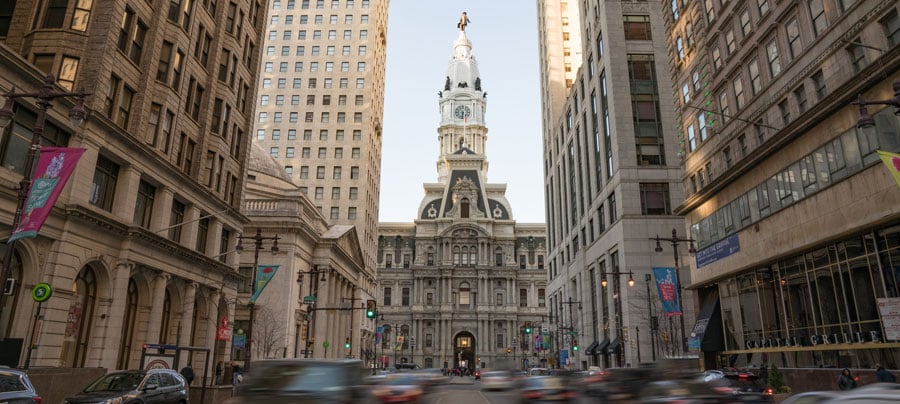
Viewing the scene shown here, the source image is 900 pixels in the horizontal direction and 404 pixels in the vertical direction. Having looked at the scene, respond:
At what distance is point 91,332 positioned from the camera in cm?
2638

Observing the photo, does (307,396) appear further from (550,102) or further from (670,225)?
(550,102)

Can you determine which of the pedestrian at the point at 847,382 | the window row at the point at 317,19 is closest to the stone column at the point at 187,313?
the pedestrian at the point at 847,382

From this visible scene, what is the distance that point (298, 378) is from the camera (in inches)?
464

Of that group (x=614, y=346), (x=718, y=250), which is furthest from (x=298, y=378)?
(x=614, y=346)

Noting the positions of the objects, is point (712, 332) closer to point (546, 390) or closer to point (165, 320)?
point (546, 390)

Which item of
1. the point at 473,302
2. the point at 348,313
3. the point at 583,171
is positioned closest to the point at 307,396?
the point at 583,171

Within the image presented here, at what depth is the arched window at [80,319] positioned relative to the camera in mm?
25078

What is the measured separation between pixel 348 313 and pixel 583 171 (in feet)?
113

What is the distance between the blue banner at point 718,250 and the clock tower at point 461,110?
11497cm

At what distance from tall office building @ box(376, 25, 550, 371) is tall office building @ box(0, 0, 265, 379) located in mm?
71093

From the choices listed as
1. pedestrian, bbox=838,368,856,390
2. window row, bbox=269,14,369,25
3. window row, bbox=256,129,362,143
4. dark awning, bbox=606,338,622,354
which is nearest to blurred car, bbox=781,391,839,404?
pedestrian, bbox=838,368,856,390

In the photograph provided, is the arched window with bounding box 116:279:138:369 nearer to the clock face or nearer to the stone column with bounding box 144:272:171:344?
the stone column with bounding box 144:272:171:344

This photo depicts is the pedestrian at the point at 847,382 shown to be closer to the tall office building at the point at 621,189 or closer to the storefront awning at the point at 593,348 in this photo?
the tall office building at the point at 621,189

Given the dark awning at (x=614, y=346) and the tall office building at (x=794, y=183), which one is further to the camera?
the dark awning at (x=614, y=346)
